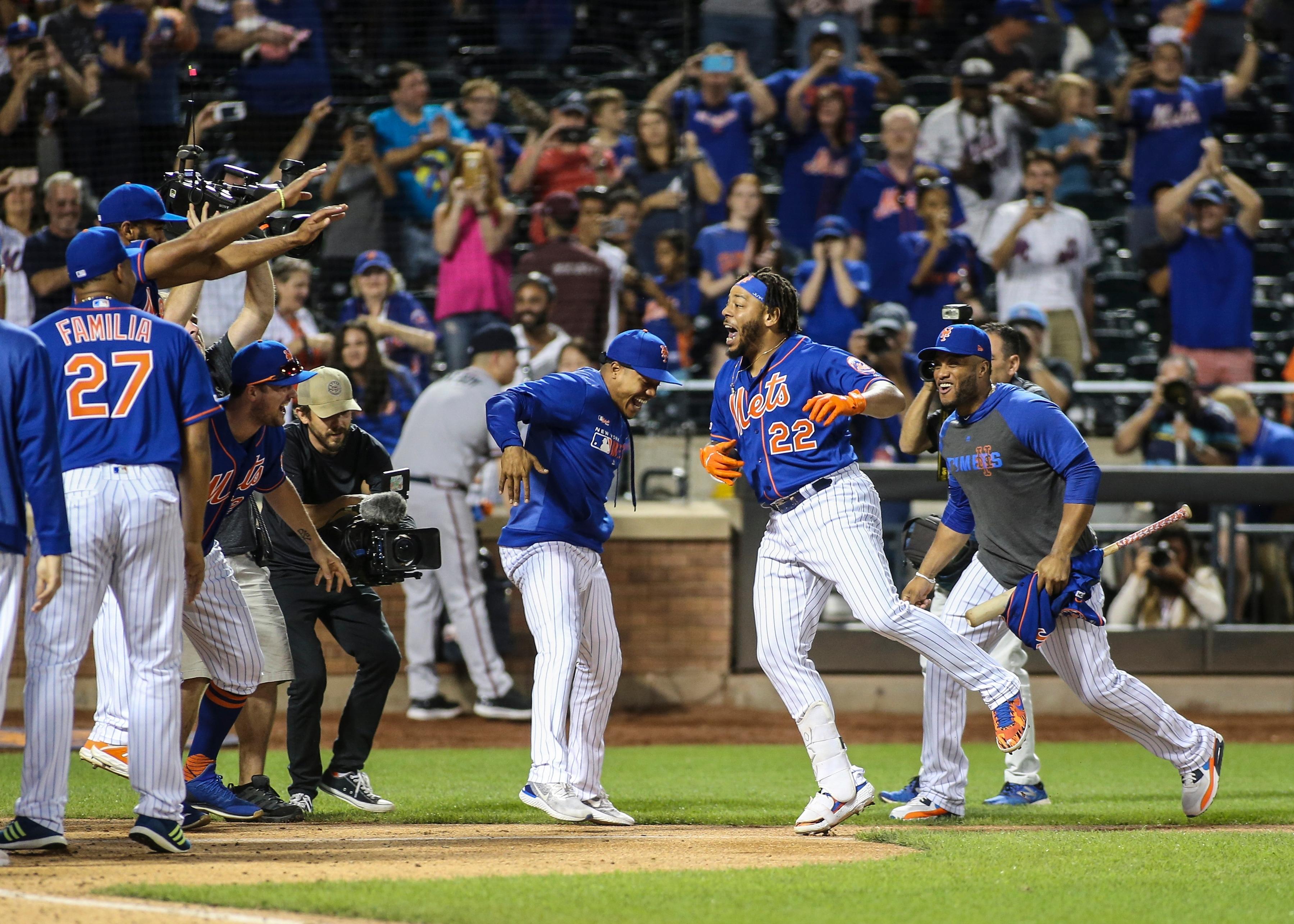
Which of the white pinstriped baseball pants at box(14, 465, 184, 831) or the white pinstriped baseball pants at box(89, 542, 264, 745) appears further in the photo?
the white pinstriped baseball pants at box(89, 542, 264, 745)

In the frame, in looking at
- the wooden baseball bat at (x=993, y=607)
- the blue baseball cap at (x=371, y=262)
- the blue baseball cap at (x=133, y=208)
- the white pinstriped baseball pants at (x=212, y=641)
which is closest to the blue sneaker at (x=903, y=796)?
the wooden baseball bat at (x=993, y=607)

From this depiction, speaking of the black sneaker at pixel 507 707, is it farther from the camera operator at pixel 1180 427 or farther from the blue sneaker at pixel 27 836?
the blue sneaker at pixel 27 836

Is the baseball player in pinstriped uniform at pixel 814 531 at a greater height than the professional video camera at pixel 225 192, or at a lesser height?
lesser

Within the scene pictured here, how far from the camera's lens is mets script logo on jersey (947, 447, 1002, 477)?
19.9 feet

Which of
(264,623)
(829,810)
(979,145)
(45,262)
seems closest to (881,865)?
(829,810)

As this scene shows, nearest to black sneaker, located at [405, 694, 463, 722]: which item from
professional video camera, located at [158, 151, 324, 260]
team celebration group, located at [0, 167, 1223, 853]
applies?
team celebration group, located at [0, 167, 1223, 853]

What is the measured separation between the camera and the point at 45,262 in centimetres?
1142

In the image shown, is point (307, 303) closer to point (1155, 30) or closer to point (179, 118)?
point (179, 118)

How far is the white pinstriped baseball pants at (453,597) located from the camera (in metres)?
10.2

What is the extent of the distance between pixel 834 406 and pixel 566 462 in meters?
1.20

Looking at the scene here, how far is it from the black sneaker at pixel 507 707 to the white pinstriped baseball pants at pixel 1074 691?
14.9 ft

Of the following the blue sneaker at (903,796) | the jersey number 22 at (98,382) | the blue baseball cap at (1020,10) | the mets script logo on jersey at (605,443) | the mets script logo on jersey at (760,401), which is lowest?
the blue sneaker at (903,796)

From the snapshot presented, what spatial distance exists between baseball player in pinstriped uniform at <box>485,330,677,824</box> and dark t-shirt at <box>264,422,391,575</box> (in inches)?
33.9

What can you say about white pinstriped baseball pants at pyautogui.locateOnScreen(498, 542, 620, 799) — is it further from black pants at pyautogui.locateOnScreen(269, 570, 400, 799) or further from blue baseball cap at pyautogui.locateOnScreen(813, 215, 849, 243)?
blue baseball cap at pyautogui.locateOnScreen(813, 215, 849, 243)
